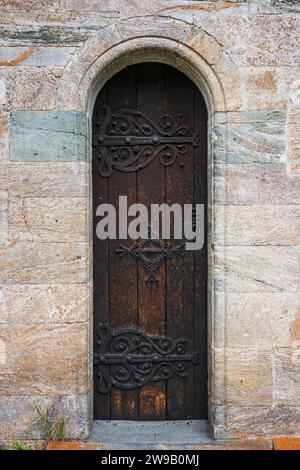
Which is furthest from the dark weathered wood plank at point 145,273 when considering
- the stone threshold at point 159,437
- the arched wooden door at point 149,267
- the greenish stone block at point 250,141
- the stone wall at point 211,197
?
the greenish stone block at point 250,141

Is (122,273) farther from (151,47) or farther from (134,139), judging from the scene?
(151,47)

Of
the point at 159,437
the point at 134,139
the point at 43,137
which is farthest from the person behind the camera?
the point at 134,139

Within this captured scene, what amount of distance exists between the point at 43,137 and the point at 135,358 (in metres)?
1.60

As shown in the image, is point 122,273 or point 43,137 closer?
point 43,137

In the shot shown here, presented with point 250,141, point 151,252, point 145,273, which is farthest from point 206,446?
point 250,141

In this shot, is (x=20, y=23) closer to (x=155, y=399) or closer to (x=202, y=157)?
(x=202, y=157)

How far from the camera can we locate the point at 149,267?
10.00 ft

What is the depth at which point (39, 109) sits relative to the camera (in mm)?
2773

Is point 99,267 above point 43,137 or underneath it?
underneath

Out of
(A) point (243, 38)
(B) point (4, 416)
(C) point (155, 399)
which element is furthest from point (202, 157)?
(B) point (4, 416)

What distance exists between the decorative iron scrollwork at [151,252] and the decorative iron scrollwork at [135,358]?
43 cm

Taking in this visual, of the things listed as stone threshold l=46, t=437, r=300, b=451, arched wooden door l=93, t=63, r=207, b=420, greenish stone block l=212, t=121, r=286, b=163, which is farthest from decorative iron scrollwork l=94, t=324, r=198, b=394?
greenish stone block l=212, t=121, r=286, b=163

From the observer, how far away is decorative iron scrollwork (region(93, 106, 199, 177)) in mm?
3014

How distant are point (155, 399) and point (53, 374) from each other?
0.75 meters
